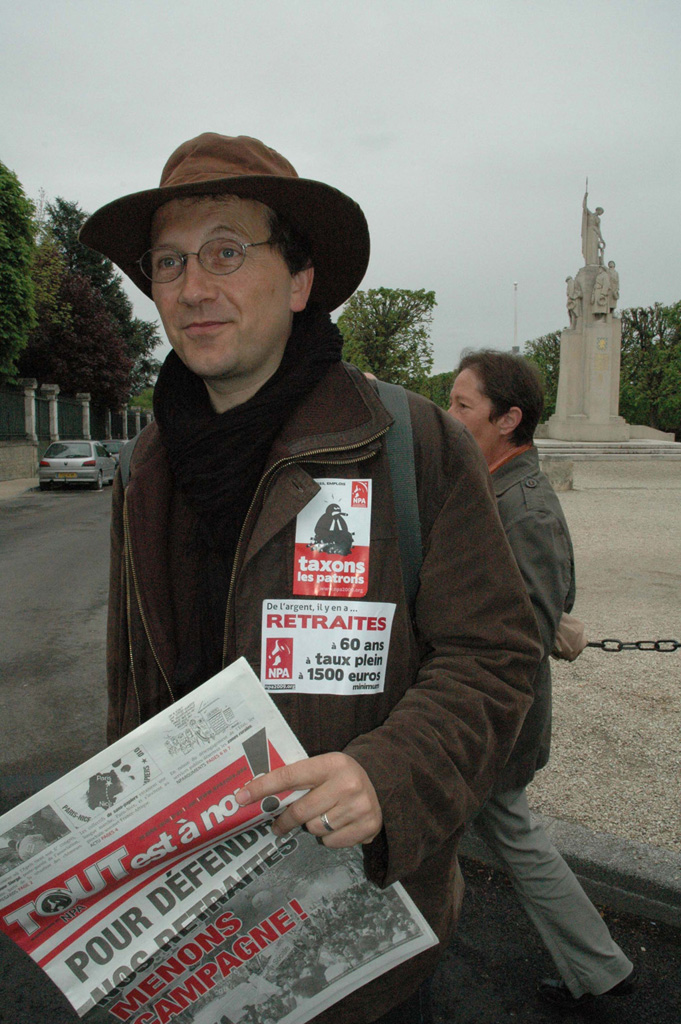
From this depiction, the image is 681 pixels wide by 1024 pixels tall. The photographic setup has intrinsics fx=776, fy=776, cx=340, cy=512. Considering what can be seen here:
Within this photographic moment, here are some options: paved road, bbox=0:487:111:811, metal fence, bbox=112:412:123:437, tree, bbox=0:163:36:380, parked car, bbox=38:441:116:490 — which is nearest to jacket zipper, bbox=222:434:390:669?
paved road, bbox=0:487:111:811

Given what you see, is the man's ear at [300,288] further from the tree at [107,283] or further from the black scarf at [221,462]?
the tree at [107,283]

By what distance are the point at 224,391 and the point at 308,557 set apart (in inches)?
20.2

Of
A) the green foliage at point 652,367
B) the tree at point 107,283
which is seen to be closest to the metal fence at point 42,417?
the tree at point 107,283

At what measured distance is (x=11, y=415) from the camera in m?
27.7

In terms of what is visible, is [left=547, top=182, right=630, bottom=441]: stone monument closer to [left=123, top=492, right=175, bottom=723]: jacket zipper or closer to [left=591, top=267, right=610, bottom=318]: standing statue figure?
[left=591, top=267, right=610, bottom=318]: standing statue figure

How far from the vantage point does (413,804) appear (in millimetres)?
1312

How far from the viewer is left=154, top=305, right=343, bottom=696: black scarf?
1641 millimetres

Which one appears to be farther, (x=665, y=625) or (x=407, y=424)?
(x=665, y=625)

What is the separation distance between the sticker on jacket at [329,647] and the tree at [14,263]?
24.3 metres

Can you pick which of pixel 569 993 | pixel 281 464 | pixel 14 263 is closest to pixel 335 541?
pixel 281 464

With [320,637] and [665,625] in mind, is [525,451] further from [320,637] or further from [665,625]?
[665,625]

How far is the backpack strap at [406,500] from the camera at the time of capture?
1538mm

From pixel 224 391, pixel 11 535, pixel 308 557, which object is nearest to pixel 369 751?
pixel 308 557

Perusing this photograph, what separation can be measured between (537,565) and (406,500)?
39.7 inches
